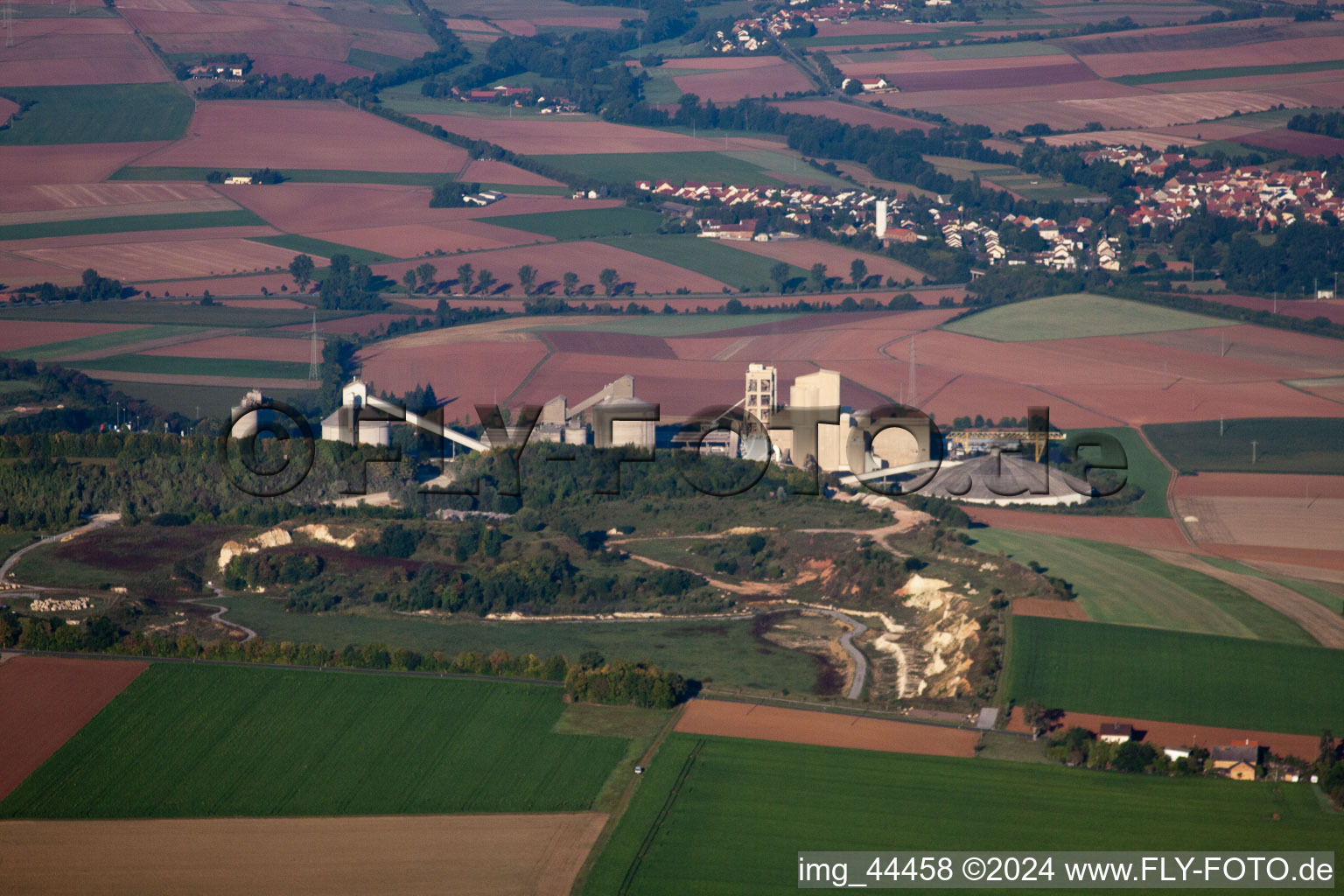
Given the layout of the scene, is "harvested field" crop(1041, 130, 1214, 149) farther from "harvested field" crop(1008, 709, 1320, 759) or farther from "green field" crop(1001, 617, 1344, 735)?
"harvested field" crop(1008, 709, 1320, 759)

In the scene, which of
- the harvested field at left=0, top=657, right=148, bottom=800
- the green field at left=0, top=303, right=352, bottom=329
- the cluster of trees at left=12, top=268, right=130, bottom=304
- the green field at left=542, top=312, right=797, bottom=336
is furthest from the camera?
the cluster of trees at left=12, top=268, right=130, bottom=304

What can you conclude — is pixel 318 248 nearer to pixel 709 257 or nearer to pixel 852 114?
pixel 709 257

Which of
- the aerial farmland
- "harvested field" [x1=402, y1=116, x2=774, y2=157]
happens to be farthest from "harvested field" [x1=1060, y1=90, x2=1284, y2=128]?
"harvested field" [x1=402, y1=116, x2=774, y2=157]

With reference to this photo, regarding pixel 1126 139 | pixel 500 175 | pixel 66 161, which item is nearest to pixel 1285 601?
pixel 500 175

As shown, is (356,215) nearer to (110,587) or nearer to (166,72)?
(166,72)

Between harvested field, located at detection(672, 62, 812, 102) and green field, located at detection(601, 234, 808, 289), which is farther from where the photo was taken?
harvested field, located at detection(672, 62, 812, 102)

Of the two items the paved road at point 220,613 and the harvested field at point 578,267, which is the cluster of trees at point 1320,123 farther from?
the paved road at point 220,613

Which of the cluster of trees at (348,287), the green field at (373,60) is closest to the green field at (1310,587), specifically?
the cluster of trees at (348,287)
